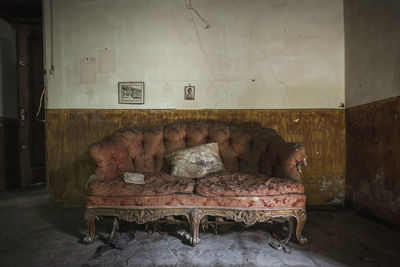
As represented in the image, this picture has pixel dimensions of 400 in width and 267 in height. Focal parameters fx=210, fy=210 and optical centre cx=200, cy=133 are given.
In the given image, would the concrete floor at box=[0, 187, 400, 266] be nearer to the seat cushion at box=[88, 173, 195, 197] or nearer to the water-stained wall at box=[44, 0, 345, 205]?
the seat cushion at box=[88, 173, 195, 197]

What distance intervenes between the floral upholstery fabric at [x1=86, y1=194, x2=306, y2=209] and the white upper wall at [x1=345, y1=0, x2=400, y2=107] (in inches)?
58.9

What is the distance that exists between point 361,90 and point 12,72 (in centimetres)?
557

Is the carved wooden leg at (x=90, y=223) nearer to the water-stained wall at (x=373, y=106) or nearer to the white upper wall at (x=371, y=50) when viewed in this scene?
the water-stained wall at (x=373, y=106)

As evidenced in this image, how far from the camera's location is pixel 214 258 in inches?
59.0

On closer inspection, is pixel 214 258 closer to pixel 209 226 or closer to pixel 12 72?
pixel 209 226

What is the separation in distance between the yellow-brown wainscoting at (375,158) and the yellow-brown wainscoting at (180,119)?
0.50 feet

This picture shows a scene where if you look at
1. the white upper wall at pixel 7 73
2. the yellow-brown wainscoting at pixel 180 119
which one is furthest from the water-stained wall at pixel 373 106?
the white upper wall at pixel 7 73

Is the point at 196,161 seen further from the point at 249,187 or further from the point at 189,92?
the point at 189,92

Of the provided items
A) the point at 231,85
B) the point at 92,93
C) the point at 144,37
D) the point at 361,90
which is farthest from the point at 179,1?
the point at 361,90

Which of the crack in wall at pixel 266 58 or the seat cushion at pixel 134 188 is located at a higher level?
the crack in wall at pixel 266 58

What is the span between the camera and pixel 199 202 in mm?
1651

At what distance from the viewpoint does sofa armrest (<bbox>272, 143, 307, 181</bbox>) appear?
172 cm

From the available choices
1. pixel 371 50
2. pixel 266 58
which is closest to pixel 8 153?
pixel 266 58

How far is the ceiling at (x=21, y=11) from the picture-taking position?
3496 millimetres
